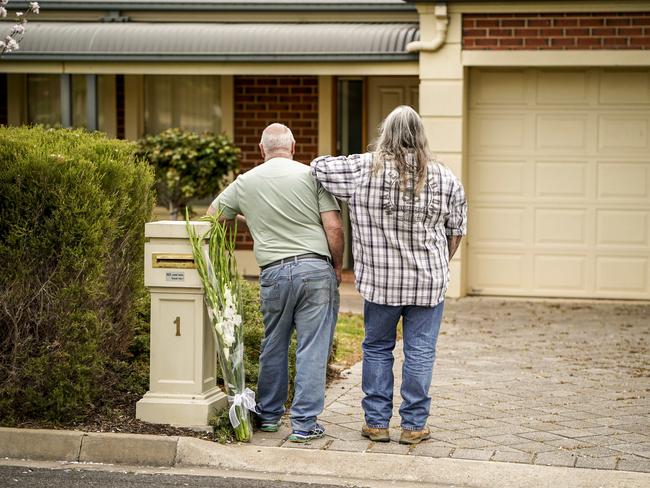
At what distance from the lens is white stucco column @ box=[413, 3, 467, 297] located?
39.8 ft

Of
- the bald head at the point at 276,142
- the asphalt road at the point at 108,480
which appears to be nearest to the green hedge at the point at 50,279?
the asphalt road at the point at 108,480

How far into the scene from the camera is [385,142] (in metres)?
6.36

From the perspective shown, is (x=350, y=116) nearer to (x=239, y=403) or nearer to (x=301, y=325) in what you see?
(x=301, y=325)

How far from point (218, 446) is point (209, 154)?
716 centimetres

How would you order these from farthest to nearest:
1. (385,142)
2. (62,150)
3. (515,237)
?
(515,237) → (62,150) → (385,142)

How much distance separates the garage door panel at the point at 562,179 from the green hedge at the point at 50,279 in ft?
22.3

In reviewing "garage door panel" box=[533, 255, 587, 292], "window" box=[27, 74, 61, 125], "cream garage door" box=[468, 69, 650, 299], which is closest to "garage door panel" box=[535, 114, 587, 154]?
"cream garage door" box=[468, 69, 650, 299]

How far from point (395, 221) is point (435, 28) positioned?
621 centimetres

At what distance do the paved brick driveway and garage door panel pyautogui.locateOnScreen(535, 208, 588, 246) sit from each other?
1.05m

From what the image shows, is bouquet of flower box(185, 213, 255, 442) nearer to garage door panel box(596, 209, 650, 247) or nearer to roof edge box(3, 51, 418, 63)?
roof edge box(3, 51, 418, 63)

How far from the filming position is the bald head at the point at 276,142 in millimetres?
6594

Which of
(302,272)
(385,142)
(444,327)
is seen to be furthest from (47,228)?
(444,327)

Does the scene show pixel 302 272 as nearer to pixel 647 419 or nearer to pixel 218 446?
pixel 218 446

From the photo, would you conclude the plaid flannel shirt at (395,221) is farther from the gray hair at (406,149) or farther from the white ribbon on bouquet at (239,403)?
the white ribbon on bouquet at (239,403)
